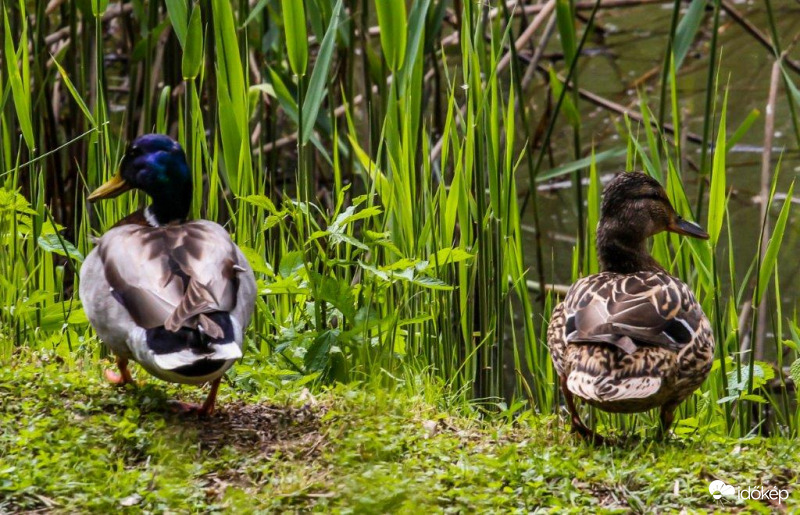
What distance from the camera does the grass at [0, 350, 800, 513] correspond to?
132 inches

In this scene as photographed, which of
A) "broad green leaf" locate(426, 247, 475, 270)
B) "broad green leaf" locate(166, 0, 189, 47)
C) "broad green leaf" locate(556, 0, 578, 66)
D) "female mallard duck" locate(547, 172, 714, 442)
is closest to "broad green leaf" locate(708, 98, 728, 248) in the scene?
"female mallard duck" locate(547, 172, 714, 442)

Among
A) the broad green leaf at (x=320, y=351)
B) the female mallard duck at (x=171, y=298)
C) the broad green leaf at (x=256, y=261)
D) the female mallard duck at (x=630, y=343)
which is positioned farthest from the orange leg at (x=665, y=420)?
the broad green leaf at (x=256, y=261)

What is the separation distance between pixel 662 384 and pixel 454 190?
1.40 meters

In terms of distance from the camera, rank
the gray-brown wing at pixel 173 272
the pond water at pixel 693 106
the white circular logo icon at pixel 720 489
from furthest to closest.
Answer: the pond water at pixel 693 106 → the gray-brown wing at pixel 173 272 → the white circular logo icon at pixel 720 489

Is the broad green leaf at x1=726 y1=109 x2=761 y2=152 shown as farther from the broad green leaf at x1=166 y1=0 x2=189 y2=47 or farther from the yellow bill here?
the yellow bill

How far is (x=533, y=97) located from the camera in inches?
403

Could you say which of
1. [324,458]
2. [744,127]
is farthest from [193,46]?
[744,127]

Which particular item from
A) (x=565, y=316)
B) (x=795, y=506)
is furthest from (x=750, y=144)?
(x=795, y=506)

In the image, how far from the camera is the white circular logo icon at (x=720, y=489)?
3.53 m

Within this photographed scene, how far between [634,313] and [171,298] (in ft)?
5.28

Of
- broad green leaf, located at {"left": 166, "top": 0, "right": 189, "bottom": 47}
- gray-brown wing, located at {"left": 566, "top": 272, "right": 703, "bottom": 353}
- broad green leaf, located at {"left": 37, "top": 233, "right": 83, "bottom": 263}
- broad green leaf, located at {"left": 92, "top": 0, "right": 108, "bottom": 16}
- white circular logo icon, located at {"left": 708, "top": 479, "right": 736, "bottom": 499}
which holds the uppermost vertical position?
broad green leaf, located at {"left": 92, "top": 0, "right": 108, "bottom": 16}

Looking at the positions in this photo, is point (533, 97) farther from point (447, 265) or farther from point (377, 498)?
point (377, 498)

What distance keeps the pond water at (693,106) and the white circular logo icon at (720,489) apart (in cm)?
408

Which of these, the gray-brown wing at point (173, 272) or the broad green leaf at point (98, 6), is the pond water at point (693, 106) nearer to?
the broad green leaf at point (98, 6)
